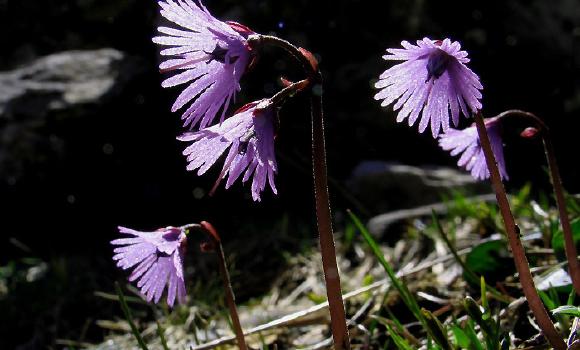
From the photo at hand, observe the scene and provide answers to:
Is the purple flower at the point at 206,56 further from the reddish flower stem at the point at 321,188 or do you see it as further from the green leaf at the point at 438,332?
the green leaf at the point at 438,332

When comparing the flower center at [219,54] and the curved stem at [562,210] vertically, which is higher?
the flower center at [219,54]

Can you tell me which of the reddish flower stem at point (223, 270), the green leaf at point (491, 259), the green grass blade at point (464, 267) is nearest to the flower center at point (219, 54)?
the reddish flower stem at point (223, 270)

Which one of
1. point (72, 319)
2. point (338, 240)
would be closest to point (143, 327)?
point (72, 319)

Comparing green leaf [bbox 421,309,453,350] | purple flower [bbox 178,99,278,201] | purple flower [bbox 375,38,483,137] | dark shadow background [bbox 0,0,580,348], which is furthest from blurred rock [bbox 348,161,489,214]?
purple flower [bbox 178,99,278,201]

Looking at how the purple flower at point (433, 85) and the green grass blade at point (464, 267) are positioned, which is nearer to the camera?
the purple flower at point (433, 85)

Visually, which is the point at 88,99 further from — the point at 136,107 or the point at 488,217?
the point at 488,217

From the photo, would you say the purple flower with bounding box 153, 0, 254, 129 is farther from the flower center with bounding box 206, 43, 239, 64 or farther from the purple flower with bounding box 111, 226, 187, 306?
the purple flower with bounding box 111, 226, 187, 306
